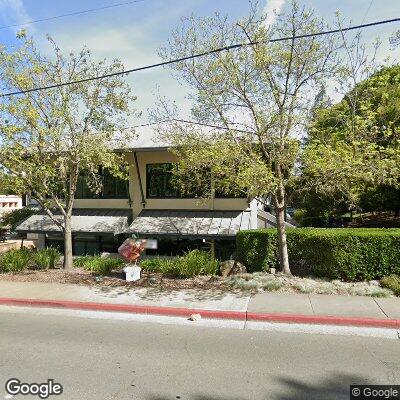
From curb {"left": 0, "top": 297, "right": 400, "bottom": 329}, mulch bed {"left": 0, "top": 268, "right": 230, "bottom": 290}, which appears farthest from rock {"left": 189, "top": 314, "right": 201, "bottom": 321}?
mulch bed {"left": 0, "top": 268, "right": 230, "bottom": 290}

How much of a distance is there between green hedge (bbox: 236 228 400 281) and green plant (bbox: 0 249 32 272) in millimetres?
7603

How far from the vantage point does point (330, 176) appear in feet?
33.1

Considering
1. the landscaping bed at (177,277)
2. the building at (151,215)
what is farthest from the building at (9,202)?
the landscaping bed at (177,277)

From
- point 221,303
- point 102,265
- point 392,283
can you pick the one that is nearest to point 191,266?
point 221,303

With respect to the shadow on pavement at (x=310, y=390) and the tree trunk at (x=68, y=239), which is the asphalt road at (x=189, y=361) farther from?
the tree trunk at (x=68, y=239)

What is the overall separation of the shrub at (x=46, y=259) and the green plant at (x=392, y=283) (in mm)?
10095

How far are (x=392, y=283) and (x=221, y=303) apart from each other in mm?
4180

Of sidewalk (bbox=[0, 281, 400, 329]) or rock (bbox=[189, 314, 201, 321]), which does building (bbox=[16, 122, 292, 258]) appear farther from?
rock (bbox=[189, 314, 201, 321])

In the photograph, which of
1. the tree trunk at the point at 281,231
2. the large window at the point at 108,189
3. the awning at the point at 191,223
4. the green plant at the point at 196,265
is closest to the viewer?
the tree trunk at the point at 281,231

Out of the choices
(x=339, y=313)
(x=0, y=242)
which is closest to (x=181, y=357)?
(x=339, y=313)

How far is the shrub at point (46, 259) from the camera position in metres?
13.5

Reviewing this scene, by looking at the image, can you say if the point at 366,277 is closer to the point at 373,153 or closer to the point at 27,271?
the point at 373,153

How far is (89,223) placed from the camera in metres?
16.0

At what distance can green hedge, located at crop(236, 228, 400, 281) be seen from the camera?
10609 millimetres
